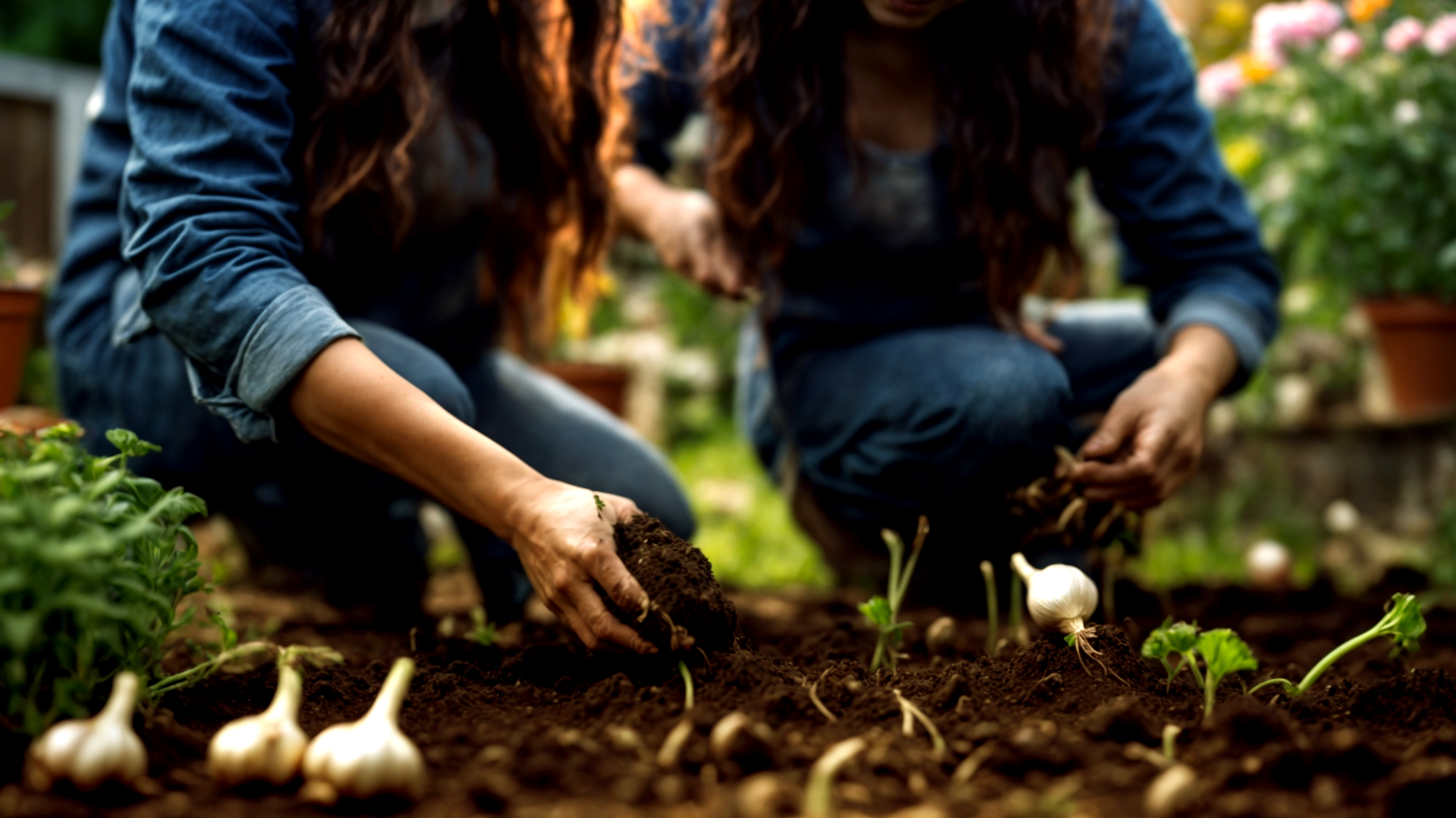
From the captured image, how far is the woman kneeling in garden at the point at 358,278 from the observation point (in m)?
1.50

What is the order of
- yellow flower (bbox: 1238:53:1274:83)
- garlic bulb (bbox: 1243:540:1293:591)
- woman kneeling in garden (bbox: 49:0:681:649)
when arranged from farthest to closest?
yellow flower (bbox: 1238:53:1274:83), garlic bulb (bbox: 1243:540:1293:591), woman kneeling in garden (bbox: 49:0:681:649)

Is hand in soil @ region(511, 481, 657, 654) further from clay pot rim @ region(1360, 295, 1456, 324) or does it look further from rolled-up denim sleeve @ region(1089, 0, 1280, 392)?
clay pot rim @ region(1360, 295, 1456, 324)

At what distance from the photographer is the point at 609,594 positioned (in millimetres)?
1371

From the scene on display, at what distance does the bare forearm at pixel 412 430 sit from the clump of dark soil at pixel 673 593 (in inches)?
6.0

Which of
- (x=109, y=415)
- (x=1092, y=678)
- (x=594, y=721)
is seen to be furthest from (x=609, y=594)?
(x=109, y=415)

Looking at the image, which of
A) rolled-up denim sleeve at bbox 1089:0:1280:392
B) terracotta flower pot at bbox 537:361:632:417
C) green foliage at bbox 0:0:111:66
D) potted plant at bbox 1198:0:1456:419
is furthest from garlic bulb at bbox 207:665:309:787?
green foliage at bbox 0:0:111:66

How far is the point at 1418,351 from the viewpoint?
299cm

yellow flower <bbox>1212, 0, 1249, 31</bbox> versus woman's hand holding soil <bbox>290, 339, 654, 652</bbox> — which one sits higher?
yellow flower <bbox>1212, 0, 1249, 31</bbox>

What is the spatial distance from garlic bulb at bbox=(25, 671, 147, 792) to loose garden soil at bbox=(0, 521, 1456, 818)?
22 mm

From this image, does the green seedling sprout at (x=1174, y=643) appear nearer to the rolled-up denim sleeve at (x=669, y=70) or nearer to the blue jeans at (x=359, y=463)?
the blue jeans at (x=359, y=463)

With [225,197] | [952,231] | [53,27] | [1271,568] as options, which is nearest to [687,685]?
[225,197]

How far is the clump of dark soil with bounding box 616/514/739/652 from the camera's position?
1.36 meters

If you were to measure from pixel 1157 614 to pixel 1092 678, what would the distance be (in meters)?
1.08

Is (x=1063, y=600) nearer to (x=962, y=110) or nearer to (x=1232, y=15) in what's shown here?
(x=962, y=110)
